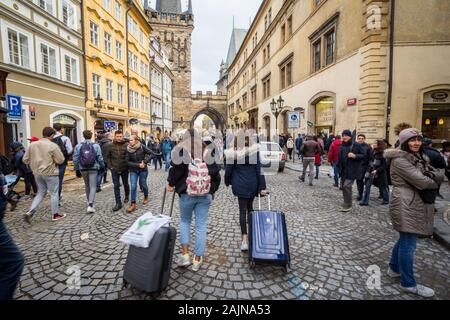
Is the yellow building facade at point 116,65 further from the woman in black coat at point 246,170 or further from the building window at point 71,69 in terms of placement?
the woman in black coat at point 246,170

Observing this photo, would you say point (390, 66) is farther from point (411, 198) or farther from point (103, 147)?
point (103, 147)

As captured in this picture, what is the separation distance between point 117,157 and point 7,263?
3.65 m

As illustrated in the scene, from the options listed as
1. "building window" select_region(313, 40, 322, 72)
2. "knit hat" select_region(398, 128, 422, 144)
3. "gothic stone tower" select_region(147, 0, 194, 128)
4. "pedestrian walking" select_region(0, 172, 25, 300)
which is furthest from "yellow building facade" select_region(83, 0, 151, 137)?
"gothic stone tower" select_region(147, 0, 194, 128)

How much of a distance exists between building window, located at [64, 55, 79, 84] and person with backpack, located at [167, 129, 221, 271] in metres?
15.0

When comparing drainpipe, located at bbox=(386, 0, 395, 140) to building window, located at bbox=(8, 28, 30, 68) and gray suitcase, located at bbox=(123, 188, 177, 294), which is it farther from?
building window, located at bbox=(8, 28, 30, 68)

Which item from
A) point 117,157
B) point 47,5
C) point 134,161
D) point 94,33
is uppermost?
point 94,33

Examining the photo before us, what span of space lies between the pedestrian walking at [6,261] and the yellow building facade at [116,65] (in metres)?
11.3

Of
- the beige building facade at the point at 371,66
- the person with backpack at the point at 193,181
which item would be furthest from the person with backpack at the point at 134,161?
the beige building facade at the point at 371,66

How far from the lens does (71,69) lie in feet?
47.8

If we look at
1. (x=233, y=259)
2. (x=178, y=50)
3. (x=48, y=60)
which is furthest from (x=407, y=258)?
(x=178, y=50)

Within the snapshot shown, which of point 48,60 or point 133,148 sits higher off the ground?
point 48,60

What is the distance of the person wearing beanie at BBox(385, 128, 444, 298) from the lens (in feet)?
8.20

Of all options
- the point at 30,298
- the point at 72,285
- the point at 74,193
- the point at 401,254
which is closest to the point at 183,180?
the point at 72,285

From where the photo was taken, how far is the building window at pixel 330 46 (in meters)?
14.0
